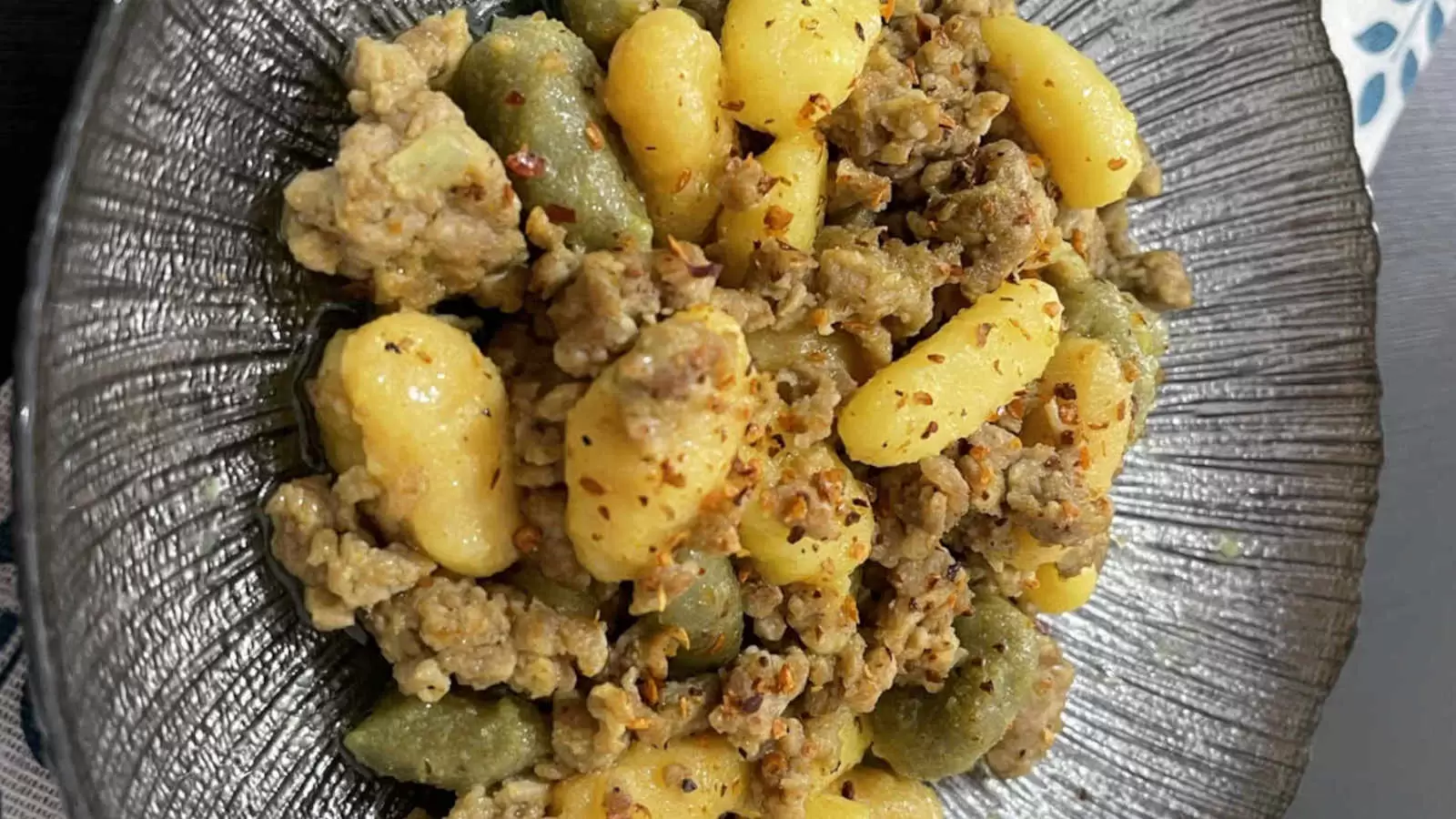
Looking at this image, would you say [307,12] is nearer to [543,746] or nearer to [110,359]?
[110,359]

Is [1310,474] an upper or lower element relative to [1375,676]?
upper

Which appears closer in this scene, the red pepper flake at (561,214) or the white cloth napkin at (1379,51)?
the red pepper flake at (561,214)

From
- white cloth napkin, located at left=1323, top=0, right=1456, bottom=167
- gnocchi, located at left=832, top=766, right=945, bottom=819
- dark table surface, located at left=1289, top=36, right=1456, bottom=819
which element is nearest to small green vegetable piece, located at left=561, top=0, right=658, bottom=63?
gnocchi, located at left=832, top=766, right=945, bottom=819

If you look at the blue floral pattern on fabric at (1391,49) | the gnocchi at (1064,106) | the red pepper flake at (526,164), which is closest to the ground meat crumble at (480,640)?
the red pepper flake at (526,164)

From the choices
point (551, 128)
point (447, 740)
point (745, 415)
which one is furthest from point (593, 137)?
point (447, 740)

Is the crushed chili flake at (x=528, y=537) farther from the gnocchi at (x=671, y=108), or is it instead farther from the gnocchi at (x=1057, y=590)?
the gnocchi at (x=1057, y=590)

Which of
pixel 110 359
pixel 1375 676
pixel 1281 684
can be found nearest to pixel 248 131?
pixel 110 359

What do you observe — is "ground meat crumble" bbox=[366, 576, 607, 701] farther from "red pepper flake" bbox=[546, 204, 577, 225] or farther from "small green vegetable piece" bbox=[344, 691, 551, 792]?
"red pepper flake" bbox=[546, 204, 577, 225]
